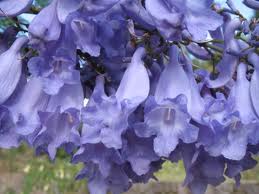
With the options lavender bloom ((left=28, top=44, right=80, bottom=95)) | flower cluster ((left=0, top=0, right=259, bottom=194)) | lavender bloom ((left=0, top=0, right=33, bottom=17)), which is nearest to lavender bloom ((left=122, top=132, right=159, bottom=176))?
flower cluster ((left=0, top=0, right=259, bottom=194))

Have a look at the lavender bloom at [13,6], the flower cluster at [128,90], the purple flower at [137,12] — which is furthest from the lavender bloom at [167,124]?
the lavender bloom at [13,6]

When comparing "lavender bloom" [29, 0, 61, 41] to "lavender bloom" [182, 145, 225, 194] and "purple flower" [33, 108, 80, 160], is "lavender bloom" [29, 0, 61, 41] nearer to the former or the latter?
"purple flower" [33, 108, 80, 160]

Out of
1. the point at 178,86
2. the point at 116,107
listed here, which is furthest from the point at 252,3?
the point at 116,107

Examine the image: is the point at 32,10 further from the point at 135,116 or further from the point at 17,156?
the point at 17,156

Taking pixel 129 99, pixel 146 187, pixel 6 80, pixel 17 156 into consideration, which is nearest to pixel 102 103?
pixel 129 99

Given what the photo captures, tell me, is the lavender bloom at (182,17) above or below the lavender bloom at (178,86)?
above

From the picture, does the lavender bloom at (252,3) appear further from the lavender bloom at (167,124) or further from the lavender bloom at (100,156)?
the lavender bloom at (100,156)

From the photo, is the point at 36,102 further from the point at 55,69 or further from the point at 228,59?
the point at 228,59
